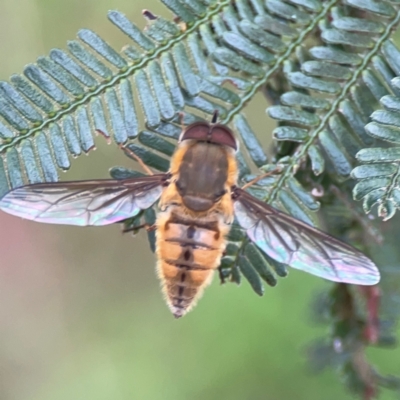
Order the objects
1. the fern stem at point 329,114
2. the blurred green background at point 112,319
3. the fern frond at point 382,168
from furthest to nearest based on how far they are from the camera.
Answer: the blurred green background at point 112,319
the fern stem at point 329,114
the fern frond at point 382,168

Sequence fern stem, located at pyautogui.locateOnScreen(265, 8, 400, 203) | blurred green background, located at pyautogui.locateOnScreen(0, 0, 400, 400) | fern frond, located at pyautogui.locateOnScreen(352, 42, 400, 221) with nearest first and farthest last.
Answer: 1. fern frond, located at pyautogui.locateOnScreen(352, 42, 400, 221)
2. fern stem, located at pyautogui.locateOnScreen(265, 8, 400, 203)
3. blurred green background, located at pyautogui.locateOnScreen(0, 0, 400, 400)

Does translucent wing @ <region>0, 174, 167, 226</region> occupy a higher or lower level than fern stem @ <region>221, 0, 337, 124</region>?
lower

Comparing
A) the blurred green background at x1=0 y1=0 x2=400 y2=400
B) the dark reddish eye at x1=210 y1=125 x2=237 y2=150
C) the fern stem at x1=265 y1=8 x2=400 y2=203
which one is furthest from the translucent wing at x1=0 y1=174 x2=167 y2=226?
the blurred green background at x1=0 y1=0 x2=400 y2=400

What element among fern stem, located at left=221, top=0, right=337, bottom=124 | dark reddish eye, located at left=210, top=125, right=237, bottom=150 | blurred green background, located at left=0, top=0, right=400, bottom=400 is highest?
fern stem, located at left=221, top=0, right=337, bottom=124

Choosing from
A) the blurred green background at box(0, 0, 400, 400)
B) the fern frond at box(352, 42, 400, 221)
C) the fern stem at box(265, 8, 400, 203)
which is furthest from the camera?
the blurred green background at box(0, 0, 400, 400)

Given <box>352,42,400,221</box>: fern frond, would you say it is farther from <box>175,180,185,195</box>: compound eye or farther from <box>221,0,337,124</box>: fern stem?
<box>175,180,185,195</box>: compound eye

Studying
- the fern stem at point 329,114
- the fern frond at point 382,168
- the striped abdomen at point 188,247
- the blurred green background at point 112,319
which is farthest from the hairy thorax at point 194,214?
the blurred green background at point 112,319

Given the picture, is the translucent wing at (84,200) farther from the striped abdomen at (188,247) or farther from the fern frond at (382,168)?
the fern frond at (382,168)

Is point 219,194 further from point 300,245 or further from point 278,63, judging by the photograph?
point 278,63
